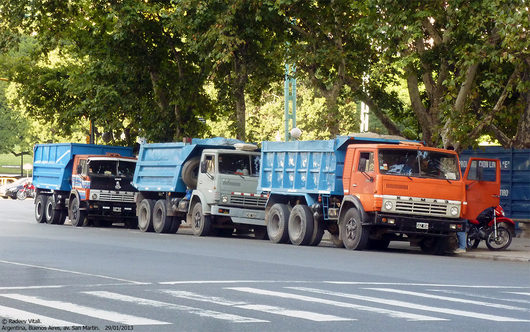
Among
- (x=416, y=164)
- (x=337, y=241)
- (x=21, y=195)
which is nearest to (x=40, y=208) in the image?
(x=337, y=241)

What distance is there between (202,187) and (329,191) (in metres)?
6.76

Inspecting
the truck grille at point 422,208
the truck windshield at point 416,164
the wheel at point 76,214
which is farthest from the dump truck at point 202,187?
the truck grille at point 422,208

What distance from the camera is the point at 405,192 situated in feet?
80.5

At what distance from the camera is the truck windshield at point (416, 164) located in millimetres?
24719

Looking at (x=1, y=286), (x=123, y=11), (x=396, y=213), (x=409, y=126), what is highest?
(x=123, y=11)

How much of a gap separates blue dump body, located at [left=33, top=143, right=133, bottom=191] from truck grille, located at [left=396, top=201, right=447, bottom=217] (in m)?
18.4

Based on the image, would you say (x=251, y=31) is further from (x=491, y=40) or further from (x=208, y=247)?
(x=208, y=247)

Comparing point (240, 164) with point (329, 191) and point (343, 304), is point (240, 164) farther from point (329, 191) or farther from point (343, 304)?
point (343, 304)

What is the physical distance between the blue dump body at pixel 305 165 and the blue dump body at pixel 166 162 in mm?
3978

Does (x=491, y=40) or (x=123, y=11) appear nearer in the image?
(x=491, y=40)

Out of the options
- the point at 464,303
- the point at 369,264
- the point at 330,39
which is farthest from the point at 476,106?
the point at 464,303

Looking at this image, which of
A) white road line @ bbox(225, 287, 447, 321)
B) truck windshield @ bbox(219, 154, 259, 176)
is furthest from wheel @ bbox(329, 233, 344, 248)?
white road line @ bbox(225, 287, 447, 321)

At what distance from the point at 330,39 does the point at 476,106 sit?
5219mm

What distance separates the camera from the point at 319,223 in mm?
27188
